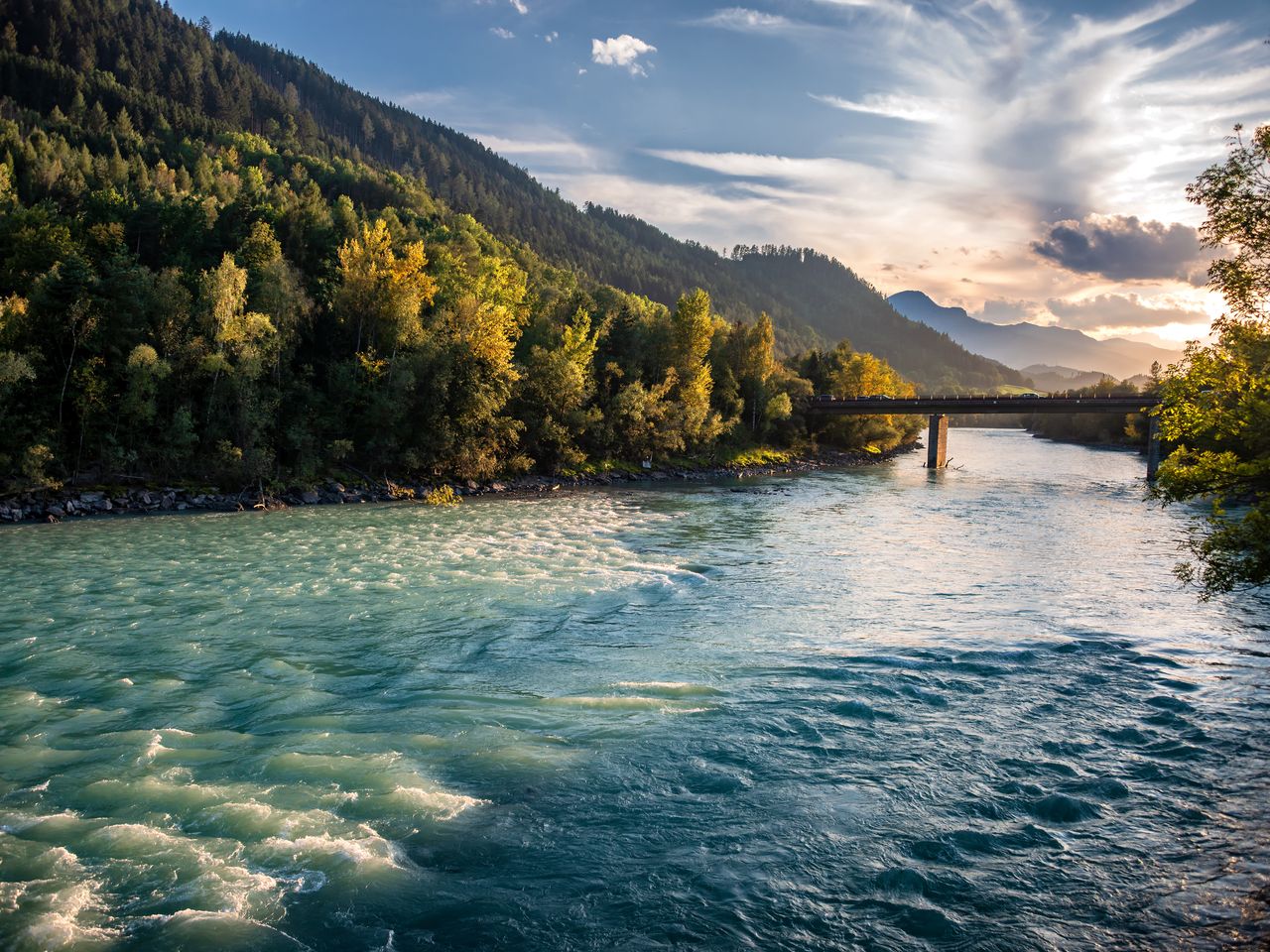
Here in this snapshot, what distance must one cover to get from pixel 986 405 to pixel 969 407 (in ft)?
7.88

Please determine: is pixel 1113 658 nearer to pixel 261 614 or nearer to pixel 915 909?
pixel 915 909

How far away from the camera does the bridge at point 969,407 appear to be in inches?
3255

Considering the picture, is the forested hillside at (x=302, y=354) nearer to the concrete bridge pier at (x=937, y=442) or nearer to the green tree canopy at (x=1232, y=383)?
the concrete bridge pier at (x=937, y=442)

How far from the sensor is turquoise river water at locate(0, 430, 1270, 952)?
332 inches

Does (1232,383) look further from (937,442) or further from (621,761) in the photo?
(937,442)

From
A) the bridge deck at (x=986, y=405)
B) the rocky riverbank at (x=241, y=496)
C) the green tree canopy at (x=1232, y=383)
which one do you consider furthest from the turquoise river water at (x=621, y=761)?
the bridge deck at (x=986, y=405)

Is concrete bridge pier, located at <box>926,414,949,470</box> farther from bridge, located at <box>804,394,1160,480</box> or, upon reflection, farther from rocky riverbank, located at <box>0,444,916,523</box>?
rocky riverbank, located at <box>0,444,916,523</box>

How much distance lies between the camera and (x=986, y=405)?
90.1 metres

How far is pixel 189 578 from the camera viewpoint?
83.6 feet

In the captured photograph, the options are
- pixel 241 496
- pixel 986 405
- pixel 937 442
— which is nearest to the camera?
pixel 241 496

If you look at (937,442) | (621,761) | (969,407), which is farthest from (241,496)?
(969,407)

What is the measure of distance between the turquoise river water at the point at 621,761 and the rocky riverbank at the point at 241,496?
46.7ft

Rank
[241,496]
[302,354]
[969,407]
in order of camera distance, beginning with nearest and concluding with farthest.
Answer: [241,496] < [302,354] < [969,407]

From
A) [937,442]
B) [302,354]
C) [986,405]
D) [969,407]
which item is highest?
[302,354]
